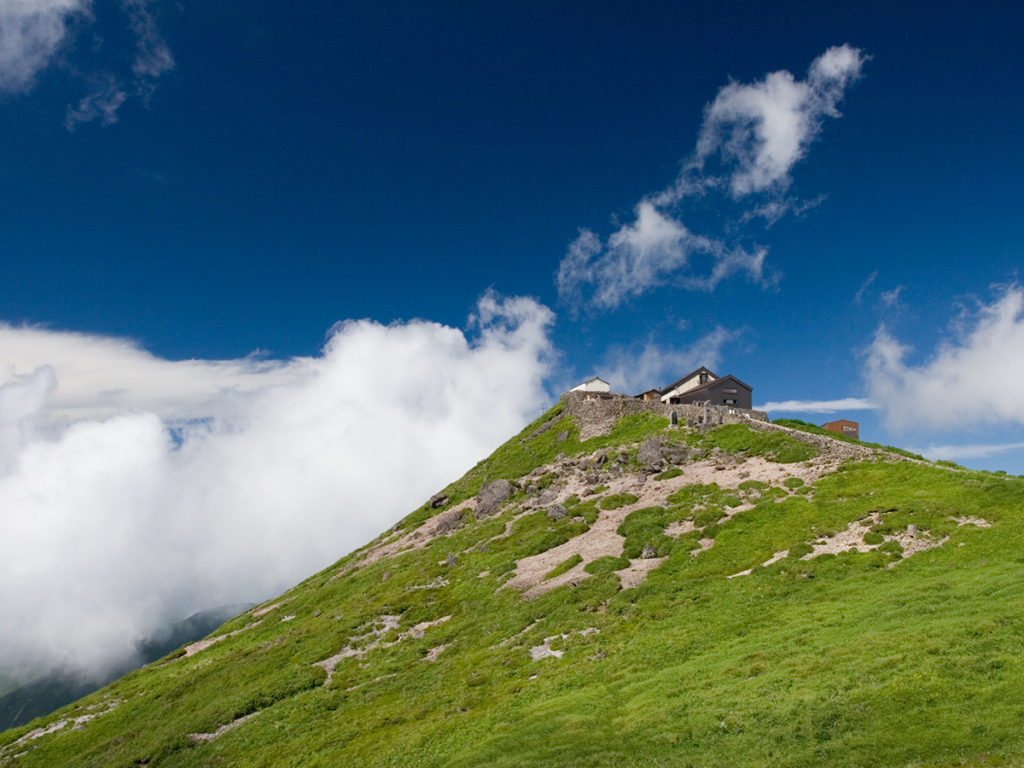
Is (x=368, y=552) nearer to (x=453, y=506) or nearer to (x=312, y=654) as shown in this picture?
(x=453, y=506)

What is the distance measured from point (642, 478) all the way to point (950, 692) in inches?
1835

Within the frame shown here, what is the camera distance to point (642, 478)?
2675 inches

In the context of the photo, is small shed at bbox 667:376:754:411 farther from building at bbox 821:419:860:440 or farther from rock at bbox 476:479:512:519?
rock at bbox 476:479:512:519

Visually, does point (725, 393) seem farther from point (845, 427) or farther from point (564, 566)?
point (564, 566)

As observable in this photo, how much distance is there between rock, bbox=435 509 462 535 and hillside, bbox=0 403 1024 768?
3.95ft

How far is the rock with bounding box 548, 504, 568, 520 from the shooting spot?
65.8m

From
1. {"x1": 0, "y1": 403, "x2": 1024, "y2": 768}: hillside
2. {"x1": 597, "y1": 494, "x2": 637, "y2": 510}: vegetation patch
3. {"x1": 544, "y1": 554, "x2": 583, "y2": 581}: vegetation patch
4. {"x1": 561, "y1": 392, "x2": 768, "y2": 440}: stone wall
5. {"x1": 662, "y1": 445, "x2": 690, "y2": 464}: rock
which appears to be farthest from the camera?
{"x1": 561, "y1": 392, "x2": 768, "y2": 440}: stone wall

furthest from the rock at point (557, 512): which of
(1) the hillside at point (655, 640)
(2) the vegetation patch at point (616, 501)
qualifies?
(2) the vegetation patch at point (616, 501)

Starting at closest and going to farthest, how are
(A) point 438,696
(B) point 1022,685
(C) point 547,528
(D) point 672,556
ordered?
(B) point 1022,685 < (A) point 438,696 < (D) point 672,556 < (C) point 547,528

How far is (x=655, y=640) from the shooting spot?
115 ft

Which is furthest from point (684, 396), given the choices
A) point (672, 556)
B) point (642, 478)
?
point (672, 556)

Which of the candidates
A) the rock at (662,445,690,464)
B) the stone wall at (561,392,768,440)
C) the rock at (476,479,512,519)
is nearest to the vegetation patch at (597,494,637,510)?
the rock at (662,445,690,464)

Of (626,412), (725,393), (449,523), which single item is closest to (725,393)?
(725,393)

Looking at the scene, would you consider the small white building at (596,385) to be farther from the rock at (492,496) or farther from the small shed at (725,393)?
the rock at (492,496)
